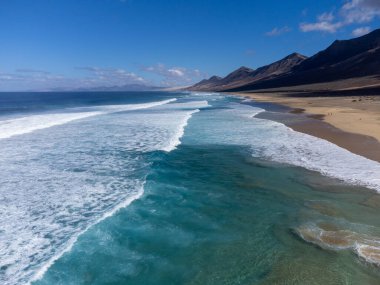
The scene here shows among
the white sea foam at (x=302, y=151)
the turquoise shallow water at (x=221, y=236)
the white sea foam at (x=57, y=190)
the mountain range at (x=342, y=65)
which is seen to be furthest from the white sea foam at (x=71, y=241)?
the mountain range at (x=342, y=65)


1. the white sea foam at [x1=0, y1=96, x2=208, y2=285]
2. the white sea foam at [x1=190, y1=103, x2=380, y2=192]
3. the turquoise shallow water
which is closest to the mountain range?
the white sea foam at [x1=190, y1=103, x2=380, y2=192]

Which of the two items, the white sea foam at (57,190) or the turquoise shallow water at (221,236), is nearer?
the turquoise shallow water at (221,236)

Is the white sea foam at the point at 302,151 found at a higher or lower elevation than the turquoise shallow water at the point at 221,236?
lower

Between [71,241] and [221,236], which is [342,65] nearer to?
[221,236]

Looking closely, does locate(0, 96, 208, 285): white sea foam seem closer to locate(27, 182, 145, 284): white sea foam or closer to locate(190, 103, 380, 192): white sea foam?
locate(27, 182, 145, 284): white sea foam

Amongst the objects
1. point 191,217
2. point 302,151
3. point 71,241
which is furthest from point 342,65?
point 71,241

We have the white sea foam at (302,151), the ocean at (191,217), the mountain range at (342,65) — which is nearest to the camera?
the ocean at (191,217)

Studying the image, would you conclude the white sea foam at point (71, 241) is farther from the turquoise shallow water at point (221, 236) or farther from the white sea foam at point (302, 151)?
the white sea foam at point (302, 151)

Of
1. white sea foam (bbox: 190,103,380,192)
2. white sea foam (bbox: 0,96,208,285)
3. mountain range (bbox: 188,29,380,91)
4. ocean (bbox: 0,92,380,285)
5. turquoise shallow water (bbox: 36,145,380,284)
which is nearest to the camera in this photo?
turquoise shallow water (bbox: 36,145,380,284)

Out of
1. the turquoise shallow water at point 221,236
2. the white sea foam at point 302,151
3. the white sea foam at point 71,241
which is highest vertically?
the white sea foam at point 71,241

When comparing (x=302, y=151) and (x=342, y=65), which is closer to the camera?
(x=302, y=151)
